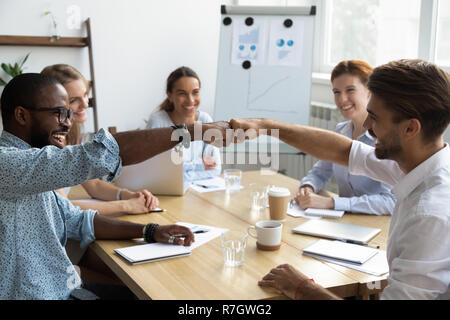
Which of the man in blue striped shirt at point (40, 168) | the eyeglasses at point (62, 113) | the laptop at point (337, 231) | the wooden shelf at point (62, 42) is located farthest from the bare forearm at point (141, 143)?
the wooden shelf at point (62, 42)

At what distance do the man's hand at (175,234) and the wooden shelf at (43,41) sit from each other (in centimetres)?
273

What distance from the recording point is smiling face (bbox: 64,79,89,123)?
2.67 meters

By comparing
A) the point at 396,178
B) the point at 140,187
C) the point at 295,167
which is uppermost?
the point at 396,178

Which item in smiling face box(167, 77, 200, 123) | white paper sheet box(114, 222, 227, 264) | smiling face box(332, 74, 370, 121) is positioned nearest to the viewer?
white paper sheet box(114, 222, 227, 264)

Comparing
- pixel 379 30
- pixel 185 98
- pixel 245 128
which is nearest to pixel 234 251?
pixel 245 128

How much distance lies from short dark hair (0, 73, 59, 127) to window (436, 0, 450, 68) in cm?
255

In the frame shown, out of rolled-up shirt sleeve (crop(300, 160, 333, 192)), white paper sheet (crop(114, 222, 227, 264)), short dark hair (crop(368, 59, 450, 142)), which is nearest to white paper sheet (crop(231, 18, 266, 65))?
rolled-up shirt sleeve (crop(300, 160, 333, 192))

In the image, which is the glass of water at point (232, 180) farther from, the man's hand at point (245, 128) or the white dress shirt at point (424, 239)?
the white dress shirt at point (424, 239)

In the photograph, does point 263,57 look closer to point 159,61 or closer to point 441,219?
point 159,61

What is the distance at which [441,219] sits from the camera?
1264mm

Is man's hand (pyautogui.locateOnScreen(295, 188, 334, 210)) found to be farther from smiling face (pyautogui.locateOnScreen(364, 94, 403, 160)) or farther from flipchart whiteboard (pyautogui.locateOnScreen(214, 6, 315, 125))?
flipchart whiteboard (pyautogui.locateOnScreen(214, 6, 315, 125))

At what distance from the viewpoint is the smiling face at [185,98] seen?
336 centimetres
